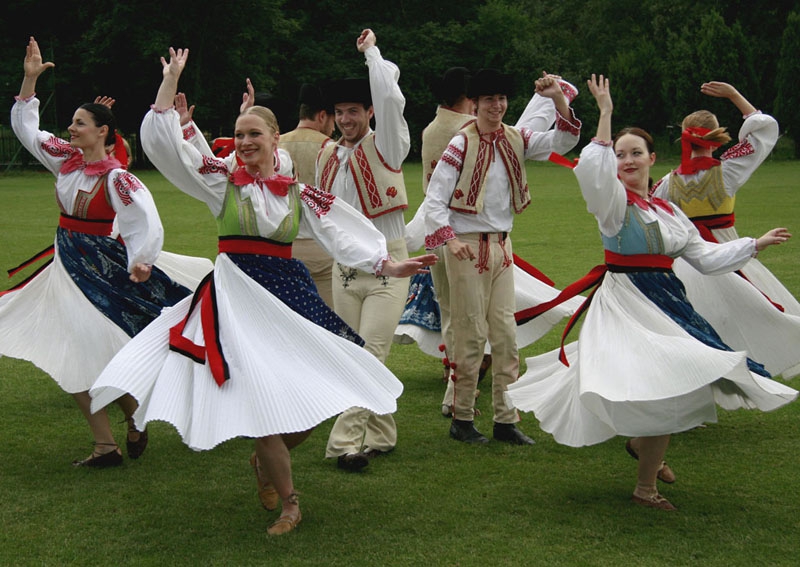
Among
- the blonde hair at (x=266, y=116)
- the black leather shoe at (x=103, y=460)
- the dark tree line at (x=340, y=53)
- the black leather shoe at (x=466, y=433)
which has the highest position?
the blonde hair at (x=266, y=116)

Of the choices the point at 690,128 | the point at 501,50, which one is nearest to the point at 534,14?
the point at 501,50

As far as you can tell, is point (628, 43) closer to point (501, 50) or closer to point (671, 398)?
point (501, 50)

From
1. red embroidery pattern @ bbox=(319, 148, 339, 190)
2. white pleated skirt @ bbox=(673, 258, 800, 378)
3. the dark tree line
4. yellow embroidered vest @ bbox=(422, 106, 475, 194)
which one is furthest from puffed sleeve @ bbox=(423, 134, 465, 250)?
the dark tree line

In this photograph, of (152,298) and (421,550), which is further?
(152,298)

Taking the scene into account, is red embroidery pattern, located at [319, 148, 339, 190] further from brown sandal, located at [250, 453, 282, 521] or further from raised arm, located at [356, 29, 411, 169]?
brown sandal, located at [250, 453, 282, 521]

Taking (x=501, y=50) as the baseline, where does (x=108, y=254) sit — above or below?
above

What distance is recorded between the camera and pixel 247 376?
14.4 ft

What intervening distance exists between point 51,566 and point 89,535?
35cm

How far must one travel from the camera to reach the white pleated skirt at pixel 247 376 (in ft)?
14.1

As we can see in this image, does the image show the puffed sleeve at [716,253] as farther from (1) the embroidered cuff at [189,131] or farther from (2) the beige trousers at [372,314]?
(1) the embroidered cuff at [189,131]

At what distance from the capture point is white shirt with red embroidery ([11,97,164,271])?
5.27 meters

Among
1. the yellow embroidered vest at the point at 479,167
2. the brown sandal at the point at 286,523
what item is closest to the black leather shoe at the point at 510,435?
the yellow embroidered vest at the point at 479,167

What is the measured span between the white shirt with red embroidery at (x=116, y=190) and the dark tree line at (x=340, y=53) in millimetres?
29475

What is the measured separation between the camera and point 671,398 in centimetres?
451
